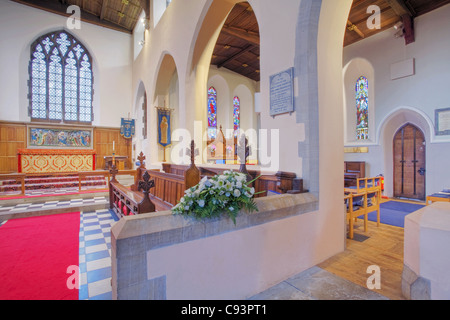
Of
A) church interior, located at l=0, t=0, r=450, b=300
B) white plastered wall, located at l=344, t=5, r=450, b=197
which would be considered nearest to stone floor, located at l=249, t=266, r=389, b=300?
church interior, located at l=0, t=0, r=450, b=300

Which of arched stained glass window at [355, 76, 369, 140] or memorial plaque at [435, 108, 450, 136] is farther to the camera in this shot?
arched stained glass window at [355, 76, 369, 140]

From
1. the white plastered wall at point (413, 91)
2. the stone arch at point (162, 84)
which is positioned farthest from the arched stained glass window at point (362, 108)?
the stone arch at point (162, 84)

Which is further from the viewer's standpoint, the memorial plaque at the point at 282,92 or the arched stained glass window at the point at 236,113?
the arched stained glass window at the point at 236,113

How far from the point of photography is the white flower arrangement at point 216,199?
1516 mm

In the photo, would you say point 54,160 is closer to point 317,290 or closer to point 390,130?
point 317,290

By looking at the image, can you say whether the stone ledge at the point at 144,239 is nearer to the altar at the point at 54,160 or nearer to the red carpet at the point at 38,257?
the red carpet at the point at 38,257

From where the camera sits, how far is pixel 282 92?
257cm

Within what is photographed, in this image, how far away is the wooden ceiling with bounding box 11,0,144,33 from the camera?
8.65 m

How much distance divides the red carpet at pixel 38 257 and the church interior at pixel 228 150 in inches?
0.9

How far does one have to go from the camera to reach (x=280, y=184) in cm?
250

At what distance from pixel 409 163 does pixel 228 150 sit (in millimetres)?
5302

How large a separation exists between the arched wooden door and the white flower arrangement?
6841mm

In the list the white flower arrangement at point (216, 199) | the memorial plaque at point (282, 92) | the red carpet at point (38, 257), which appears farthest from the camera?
the memorial plaque at point (282, 92)

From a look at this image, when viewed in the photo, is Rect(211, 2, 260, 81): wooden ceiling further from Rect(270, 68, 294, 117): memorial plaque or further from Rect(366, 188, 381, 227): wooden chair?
Rect(366, 188, 381, 227): wooden chair
